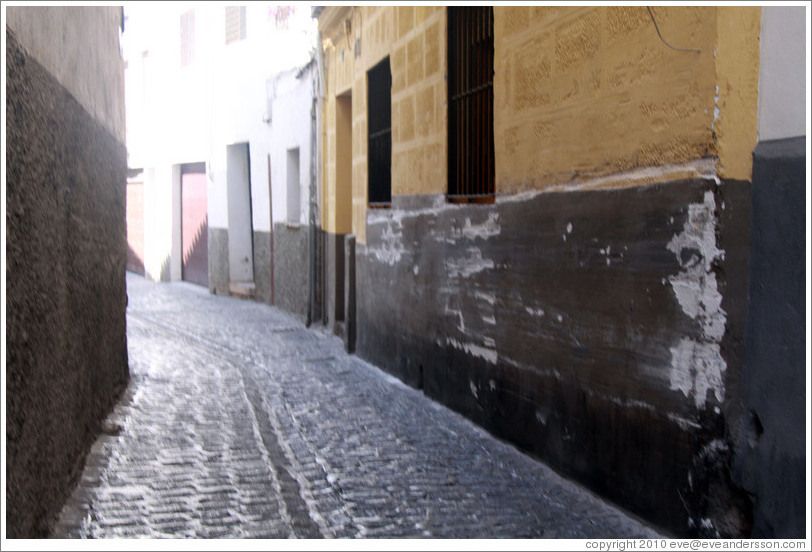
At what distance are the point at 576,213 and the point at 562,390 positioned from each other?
0.96 metres

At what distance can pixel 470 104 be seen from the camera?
20.0ft

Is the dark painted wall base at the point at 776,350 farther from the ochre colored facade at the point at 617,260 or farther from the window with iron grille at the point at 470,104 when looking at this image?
the window with iron grille at the point at 470,104

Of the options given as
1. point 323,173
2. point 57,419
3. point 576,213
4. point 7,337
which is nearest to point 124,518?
point 57,419

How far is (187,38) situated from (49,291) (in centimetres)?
1622

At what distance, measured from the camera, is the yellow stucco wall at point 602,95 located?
3.33m

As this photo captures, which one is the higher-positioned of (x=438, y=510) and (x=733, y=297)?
(x=733, y=297)

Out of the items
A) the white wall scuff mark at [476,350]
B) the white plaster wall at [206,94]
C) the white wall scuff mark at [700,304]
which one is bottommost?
the white wall scuff mark at [476,350]

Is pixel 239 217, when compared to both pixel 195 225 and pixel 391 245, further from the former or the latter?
pixel 391 245

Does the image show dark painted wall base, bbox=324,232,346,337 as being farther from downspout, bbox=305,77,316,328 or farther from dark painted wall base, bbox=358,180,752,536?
dark painted wall base, bbox=358,180,752,536

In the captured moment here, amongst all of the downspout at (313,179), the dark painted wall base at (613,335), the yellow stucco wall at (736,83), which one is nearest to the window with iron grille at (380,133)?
the dark painted wall base at (613,335)

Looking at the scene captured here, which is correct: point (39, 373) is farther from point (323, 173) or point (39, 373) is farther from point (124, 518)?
point (323, 173)

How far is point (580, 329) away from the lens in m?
4.30

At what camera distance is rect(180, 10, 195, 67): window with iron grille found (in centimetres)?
1819

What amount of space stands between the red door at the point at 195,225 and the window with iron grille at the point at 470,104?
38.9 feet
